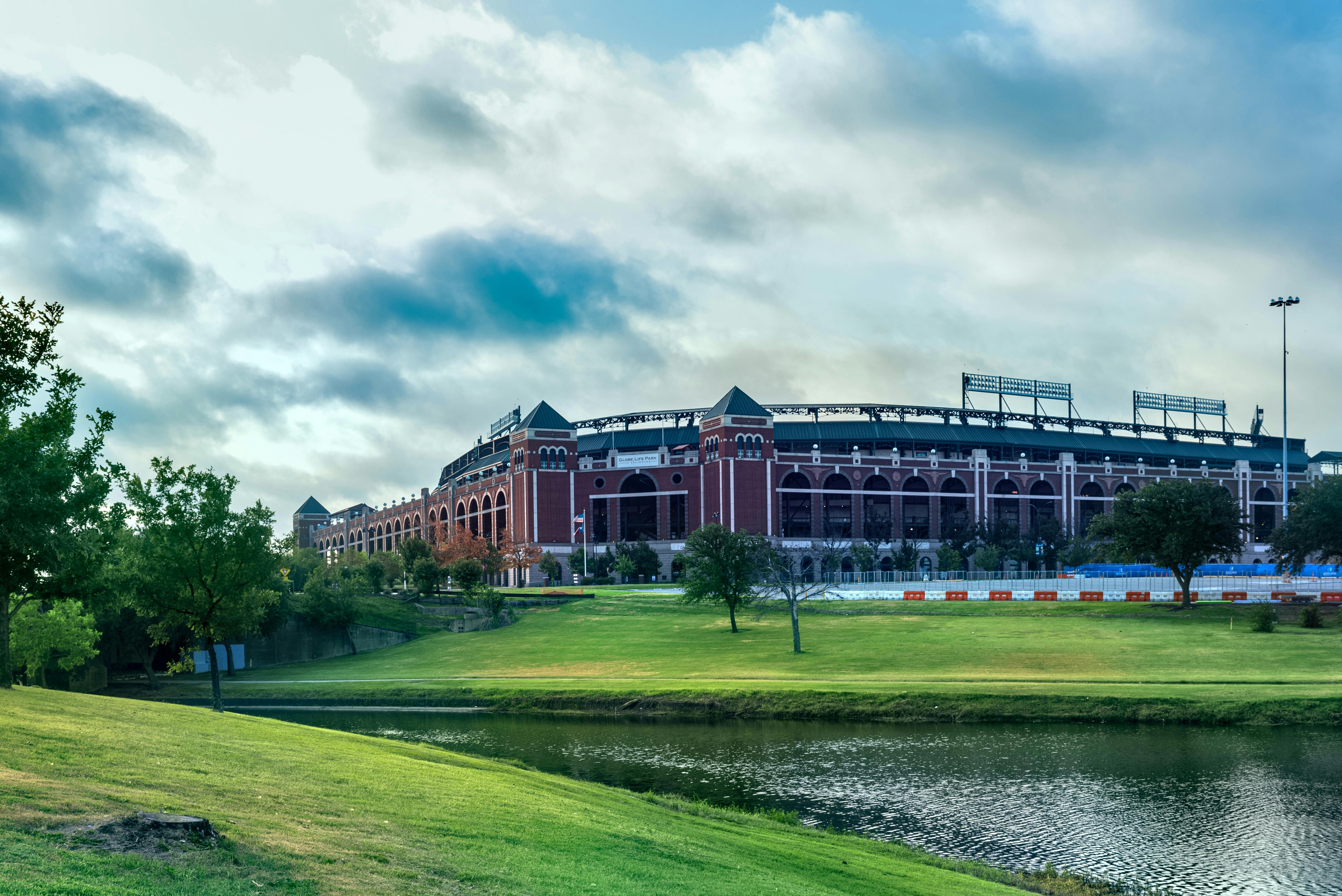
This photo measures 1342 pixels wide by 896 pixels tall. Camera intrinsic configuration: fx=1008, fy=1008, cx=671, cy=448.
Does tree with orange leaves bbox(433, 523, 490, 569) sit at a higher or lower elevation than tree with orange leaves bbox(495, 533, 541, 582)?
higher

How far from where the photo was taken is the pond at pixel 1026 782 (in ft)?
70.0

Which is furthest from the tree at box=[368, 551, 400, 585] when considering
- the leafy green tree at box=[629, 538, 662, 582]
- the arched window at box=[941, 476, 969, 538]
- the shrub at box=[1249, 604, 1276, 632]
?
the shrub at box=[1249, 604, 1276, 632]

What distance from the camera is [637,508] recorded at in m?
137

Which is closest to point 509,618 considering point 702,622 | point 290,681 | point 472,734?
point 702,622

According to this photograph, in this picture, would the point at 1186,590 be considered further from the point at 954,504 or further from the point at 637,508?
the point at 637,508

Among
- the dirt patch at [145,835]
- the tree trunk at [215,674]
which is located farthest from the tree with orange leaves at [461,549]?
the dirt patch at [145,835]

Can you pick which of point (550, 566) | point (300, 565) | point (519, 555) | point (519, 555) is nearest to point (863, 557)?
point (550, 566)

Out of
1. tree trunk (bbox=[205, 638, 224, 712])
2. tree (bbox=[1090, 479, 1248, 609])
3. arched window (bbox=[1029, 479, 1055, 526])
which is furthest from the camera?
arched window (bbox=[1029, 479, 1055, 526])

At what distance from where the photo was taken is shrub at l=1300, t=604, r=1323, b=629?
2318 inches

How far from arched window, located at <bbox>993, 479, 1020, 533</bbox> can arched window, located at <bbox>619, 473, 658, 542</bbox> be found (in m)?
47.2

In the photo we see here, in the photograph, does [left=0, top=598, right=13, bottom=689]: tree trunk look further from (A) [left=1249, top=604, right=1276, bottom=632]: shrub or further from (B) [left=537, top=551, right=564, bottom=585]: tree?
(B) [left=537, top=551, right=564, bottom=585]: tree

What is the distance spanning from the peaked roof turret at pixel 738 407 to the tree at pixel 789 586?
2347 cm

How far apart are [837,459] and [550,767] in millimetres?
105083

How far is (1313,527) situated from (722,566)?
135 feet
